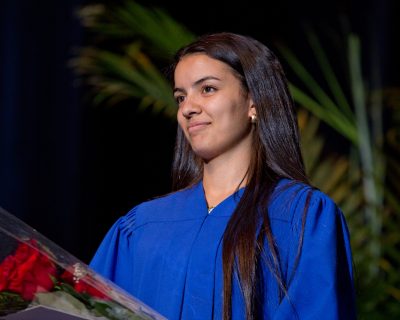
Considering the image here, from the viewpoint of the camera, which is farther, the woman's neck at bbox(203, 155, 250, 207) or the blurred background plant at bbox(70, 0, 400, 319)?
the blurred background plant at bbox(70, 0, 400, 319)

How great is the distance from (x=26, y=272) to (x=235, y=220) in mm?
577

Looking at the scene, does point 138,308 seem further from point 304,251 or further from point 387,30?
point 387,30

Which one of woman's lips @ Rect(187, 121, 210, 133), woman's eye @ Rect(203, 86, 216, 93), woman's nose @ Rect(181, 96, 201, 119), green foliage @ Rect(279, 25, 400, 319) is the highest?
woman's eye @ Rect(203, 86, 216, 93)

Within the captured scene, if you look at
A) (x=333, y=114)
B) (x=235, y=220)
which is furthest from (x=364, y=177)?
(x=235, y=220)

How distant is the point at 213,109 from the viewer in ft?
6.86

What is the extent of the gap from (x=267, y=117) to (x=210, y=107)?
0.41ft

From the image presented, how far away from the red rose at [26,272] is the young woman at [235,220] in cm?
48

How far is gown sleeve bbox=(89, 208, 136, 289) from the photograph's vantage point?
7.22 ft

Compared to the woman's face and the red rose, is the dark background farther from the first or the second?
the red rose

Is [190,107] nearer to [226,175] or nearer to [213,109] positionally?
[213,109]

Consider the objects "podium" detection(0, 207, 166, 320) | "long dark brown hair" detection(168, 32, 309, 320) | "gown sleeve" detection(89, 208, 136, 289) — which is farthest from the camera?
"gown sleeve" detection(89, 208, 136, 289)

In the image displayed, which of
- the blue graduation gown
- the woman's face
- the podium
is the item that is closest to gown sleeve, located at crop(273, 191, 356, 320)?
the blue graduation gown

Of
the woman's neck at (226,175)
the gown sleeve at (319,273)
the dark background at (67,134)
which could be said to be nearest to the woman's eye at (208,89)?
the woman's neck at (226,175)

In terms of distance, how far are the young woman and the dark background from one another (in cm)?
170
